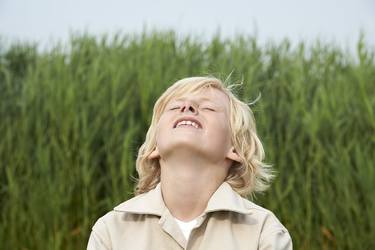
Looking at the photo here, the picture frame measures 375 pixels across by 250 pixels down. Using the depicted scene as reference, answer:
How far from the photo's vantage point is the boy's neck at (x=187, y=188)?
2.12m

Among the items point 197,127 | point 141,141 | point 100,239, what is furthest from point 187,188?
point 141,141

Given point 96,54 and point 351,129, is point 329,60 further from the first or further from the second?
point 96,54

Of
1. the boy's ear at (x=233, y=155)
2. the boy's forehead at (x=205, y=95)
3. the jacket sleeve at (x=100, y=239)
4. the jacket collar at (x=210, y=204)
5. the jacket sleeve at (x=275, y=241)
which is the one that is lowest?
the jacket sleeve at (x=100, y=239)

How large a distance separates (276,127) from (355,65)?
850 mm

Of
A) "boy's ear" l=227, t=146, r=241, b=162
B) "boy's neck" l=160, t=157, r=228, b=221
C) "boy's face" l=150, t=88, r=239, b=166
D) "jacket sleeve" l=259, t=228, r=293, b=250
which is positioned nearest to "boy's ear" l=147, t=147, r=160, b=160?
"boy's face" l=150, t=88, r=239, b=166

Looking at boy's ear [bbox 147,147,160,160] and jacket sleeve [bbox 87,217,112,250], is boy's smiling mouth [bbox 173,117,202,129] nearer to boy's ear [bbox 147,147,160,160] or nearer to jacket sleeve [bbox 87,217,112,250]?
boy's ear [bbox 147,147,160,160]

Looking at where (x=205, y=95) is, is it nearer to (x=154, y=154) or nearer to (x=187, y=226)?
(x=154, y=154)

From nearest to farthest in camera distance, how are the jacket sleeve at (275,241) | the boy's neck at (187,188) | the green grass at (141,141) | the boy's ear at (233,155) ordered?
the jacket sleeve at (275,241) → the boy's neck at (187,188) → the boy's ear at (233,155) → the green grass at (141,141)

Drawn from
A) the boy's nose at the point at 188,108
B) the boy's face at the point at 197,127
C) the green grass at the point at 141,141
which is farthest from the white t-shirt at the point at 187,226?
the green grass at the point at 141,141

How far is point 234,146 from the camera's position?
228 cm

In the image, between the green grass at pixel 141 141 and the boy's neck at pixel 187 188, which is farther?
the green grass at pixel 141 141

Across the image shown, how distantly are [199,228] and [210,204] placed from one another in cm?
7

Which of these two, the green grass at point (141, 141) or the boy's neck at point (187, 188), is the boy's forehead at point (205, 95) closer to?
the boy's neck at point (187, 188)

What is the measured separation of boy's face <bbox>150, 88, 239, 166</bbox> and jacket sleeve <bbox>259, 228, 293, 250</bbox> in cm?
28
